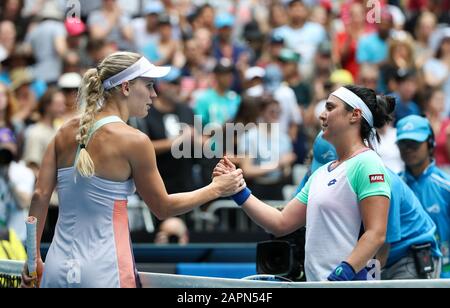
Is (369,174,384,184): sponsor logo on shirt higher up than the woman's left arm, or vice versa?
(369,174,384,184): sponsor logo on shirt

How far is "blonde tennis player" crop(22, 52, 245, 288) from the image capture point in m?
5.33

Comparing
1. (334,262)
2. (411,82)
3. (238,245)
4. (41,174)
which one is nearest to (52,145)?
(41,174)

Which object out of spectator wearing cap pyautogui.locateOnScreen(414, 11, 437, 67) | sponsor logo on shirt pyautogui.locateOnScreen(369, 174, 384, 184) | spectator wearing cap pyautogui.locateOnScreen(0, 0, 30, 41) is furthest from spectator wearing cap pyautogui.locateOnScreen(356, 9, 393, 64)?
sponsor logo on shirt pyautogui.locateOnScreen(369, 174, 384, 184)

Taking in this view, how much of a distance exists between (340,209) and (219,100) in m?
6.82

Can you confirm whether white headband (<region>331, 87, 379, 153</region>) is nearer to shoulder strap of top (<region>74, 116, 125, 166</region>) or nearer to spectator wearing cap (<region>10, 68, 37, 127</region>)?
shoulder strap of top (<region>74, 116, 125, 166</region>)

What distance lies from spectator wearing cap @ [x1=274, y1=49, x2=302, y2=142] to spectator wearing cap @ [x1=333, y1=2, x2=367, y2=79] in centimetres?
94

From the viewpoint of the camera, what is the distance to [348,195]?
582 centimetres

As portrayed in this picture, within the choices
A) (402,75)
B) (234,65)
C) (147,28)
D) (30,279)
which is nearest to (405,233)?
(30,279)

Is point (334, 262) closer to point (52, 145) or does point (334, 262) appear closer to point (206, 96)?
point (52, 145)

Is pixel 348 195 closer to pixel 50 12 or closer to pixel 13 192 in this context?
pixel 13 192

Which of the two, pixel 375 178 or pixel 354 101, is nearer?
pixel 375 178

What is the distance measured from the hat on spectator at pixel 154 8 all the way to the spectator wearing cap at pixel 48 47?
117 cm

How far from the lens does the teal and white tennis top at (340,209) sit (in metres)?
5.78
